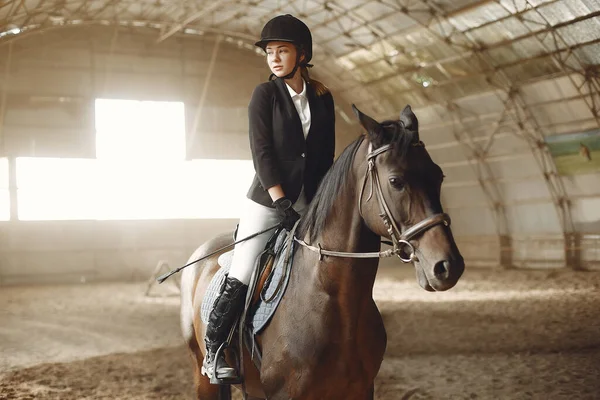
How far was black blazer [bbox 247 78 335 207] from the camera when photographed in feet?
9.43

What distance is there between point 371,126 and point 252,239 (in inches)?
36.4

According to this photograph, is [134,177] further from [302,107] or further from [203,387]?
[302,107]

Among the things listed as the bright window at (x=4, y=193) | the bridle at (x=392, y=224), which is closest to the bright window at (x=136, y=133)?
the bright window at (x=4, y=193)

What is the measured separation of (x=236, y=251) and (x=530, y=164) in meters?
15.0

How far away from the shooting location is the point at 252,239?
3039mm

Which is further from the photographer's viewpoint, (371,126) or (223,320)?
(223,320)

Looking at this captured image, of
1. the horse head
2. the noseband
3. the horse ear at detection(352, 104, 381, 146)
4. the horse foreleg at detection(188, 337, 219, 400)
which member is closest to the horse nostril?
the horse head

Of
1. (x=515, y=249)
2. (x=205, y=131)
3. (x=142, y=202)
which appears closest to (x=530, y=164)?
(x=515, y=249)

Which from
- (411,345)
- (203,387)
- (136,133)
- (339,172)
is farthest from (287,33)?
(136,133)

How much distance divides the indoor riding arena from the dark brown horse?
7797mm

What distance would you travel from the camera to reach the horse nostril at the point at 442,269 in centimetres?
220

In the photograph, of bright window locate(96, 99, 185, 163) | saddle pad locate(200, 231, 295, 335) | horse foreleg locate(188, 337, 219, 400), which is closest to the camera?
saddle pad locate(200, 231, 295, 335)

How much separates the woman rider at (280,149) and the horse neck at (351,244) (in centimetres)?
32

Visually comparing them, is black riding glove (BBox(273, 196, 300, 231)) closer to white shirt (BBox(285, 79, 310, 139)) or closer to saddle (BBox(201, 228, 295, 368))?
saddle (BBox(201, 228, 295, 368))
